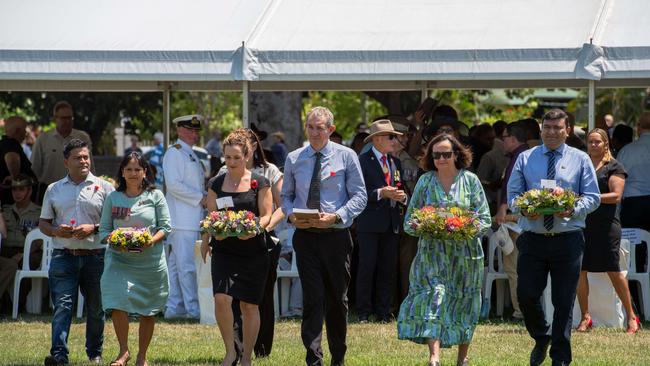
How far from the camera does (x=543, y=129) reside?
8.82 meters

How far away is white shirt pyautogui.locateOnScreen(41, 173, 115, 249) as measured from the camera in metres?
9.41

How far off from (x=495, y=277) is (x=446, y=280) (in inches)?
152

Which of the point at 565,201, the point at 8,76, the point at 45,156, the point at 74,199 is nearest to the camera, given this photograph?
the point at 565,201

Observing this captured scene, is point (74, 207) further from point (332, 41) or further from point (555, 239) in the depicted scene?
point (555, 239)

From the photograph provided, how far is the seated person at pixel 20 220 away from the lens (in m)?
13.2

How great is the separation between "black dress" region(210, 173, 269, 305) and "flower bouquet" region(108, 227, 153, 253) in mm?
502

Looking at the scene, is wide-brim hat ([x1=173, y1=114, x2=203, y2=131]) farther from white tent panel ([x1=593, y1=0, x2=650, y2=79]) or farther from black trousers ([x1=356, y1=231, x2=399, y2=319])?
white tent panel ([x1=593, y1=0, x2=650, y2=79])

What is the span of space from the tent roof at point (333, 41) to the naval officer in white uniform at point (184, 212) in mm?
788

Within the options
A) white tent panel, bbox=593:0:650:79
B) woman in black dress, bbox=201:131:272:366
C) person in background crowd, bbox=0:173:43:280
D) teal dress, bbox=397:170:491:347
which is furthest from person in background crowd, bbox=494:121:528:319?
person in background crowd, bbox=0:173:43:280

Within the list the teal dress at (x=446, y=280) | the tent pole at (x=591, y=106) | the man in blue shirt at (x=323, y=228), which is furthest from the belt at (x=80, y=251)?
the tent pole at (x=591, y=106)

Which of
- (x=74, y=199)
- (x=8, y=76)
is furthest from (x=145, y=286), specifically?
(x=8, y=76)

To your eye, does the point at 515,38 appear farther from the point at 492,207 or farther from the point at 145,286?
the point at 145,286

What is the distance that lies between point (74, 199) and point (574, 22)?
553 centimetres

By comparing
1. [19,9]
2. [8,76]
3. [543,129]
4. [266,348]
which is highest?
[19,9]
